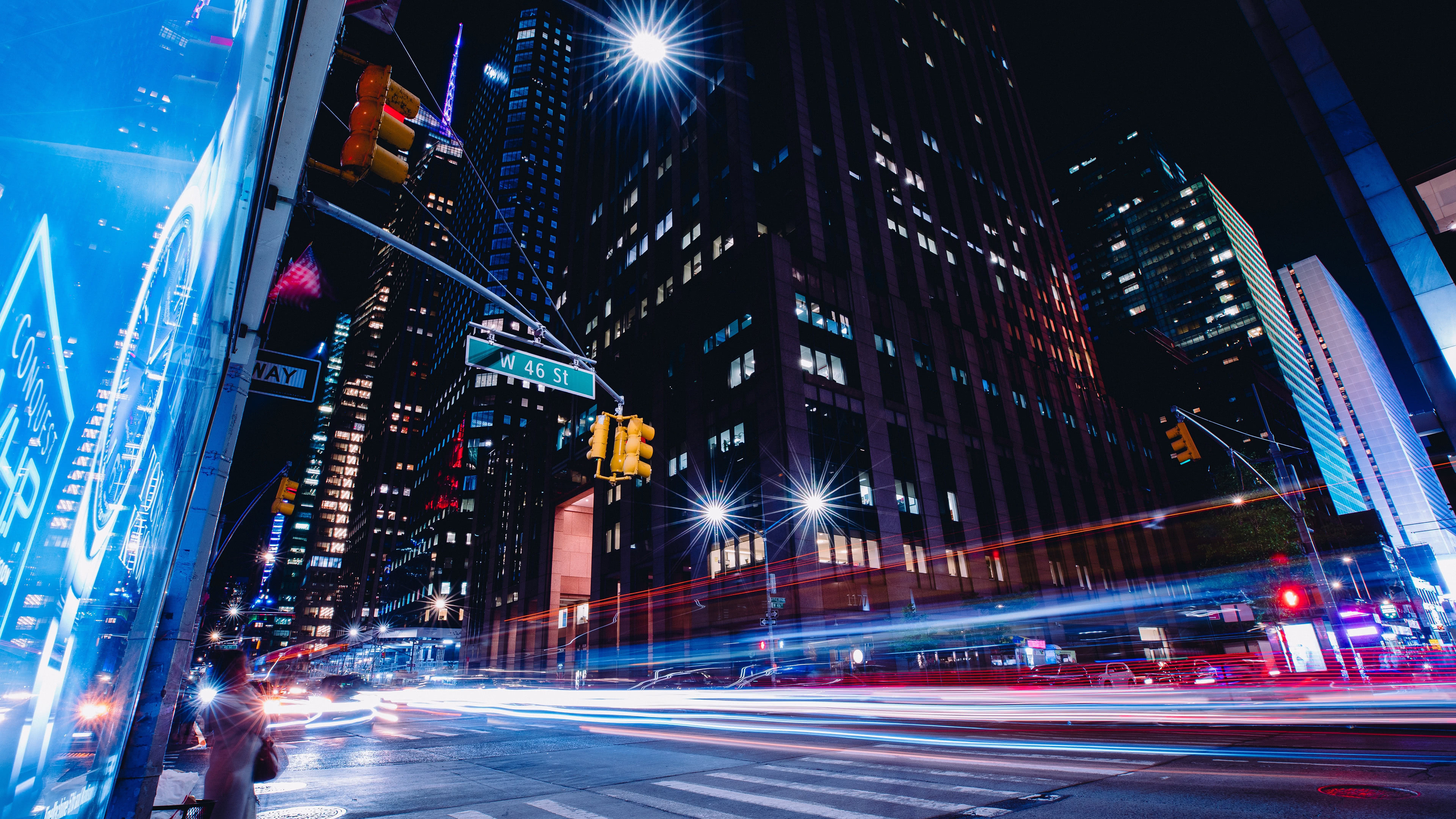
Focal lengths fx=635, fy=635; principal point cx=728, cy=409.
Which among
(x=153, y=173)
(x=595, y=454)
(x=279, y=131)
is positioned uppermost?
(x=279, y=131)

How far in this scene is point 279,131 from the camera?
7133 mm

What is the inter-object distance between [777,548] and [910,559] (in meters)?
9.64

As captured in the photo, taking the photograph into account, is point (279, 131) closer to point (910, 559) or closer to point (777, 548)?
point (777, 548)

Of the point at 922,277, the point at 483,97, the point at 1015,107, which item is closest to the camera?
the point at 922,277

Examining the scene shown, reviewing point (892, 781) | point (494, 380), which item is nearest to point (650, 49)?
point (892, 781)

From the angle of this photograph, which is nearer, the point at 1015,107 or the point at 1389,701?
the point at 1389,701

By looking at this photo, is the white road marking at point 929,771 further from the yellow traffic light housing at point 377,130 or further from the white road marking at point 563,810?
the yellow traffic light housing at point 377,130

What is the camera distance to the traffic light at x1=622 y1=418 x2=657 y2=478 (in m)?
11.5

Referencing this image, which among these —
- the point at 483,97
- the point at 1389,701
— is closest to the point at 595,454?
the point at 1389,701

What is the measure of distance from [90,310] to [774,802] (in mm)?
8750

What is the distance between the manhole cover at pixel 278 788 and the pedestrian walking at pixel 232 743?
20.4ft

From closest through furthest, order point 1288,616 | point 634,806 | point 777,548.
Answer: point 634,806 → point 1288,616 → point 777,548

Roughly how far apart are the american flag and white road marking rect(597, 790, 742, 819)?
32.6 ft

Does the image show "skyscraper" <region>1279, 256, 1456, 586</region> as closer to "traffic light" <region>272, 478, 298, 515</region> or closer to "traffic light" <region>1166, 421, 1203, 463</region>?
"traffic light" <region>1166, 421, 1203, 463</region>
